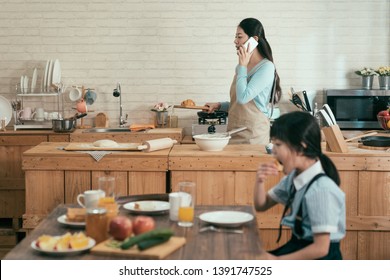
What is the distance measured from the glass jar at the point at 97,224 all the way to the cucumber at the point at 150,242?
241 millimetres

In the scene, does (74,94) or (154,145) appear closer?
(154,145)

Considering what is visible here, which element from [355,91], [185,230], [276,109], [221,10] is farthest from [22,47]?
[185,230]

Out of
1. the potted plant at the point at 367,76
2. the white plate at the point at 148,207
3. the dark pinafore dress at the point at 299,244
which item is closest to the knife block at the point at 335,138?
the dark pinafore dress at the point at 299,244

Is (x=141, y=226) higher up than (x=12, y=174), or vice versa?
(x=141, y=226)

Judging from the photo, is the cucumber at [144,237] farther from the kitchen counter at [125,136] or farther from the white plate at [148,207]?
the kitchen counter at [125,136]

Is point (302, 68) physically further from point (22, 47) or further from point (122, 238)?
point (122, 238)

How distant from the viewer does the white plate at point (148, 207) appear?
298 cm

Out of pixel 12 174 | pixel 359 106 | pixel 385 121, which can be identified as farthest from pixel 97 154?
pixel 359 106

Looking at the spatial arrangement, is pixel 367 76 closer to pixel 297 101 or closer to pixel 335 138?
pixel 297 101

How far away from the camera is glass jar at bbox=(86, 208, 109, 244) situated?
2.58 metres

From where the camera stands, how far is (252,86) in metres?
4.63

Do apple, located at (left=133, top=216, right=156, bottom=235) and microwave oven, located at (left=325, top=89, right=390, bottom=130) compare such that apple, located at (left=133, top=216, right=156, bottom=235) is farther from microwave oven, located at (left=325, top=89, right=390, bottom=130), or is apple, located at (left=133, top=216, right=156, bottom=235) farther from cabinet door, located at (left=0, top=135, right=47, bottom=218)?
microwave oven, located at (left=325, top=89, right=390, bottom=130)

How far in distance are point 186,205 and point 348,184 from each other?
1.76 metres
